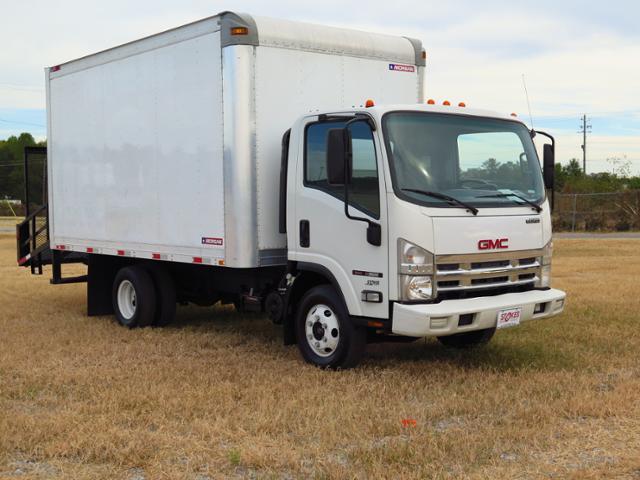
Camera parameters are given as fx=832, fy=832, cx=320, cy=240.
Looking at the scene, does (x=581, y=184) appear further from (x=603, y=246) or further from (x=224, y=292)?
(x=224, y=292)

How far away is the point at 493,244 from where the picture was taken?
23.6ft

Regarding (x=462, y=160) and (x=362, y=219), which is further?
(x=462, y=160)

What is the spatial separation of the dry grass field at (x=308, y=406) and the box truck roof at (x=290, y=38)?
3146 millimetres

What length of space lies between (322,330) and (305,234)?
35.7 inches

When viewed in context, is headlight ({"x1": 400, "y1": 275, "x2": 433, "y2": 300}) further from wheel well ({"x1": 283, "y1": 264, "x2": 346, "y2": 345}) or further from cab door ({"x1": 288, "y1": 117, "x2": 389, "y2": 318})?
wheel well ({"x1": 283, "y1": 264, "x2": 346, "y2": 345})

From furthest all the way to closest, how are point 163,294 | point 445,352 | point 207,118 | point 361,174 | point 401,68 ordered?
point 163,294 → point 401,68 → point 445,352 → point 207,118 → point 361,174

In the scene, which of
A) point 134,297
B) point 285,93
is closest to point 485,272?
point 285,93

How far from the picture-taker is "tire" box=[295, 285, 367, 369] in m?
7.42

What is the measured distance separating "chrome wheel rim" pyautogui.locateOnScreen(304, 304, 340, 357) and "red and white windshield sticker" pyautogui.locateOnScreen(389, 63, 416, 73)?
298 centimetres

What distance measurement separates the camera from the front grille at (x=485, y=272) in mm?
6996

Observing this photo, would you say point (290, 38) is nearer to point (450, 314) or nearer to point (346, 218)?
point (346, 218)

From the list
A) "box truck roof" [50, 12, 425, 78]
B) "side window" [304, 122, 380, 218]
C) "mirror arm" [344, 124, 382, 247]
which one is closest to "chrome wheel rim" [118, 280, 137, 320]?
"box truck roof" [50, 12, 425, 78]

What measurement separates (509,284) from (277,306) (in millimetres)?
2356

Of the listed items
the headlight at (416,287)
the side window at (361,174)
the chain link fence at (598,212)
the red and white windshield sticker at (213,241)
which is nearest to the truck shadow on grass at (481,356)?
the headlight at (416,287)
